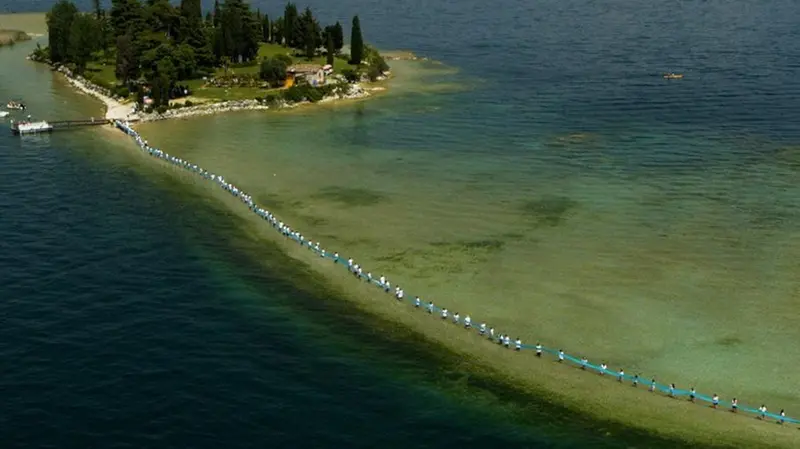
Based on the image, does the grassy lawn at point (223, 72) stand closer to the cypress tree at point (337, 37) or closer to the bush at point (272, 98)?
the bush at point (272, 98)

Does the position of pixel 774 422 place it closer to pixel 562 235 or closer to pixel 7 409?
pixel 562 235

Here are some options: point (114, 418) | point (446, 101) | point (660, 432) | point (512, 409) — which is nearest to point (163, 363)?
point (114, 418)

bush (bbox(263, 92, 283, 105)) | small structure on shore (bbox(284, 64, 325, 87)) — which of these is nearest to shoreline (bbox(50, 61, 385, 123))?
bush (bbox(263, 92, 283, 105))

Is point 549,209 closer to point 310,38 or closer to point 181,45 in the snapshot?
point 181,45

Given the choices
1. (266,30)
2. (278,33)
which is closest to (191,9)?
(266,30)

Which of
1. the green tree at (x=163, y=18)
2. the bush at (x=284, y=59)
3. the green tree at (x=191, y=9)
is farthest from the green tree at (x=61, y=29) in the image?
the bush at (x=284, y=59)

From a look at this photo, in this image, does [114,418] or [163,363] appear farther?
[163,363]
